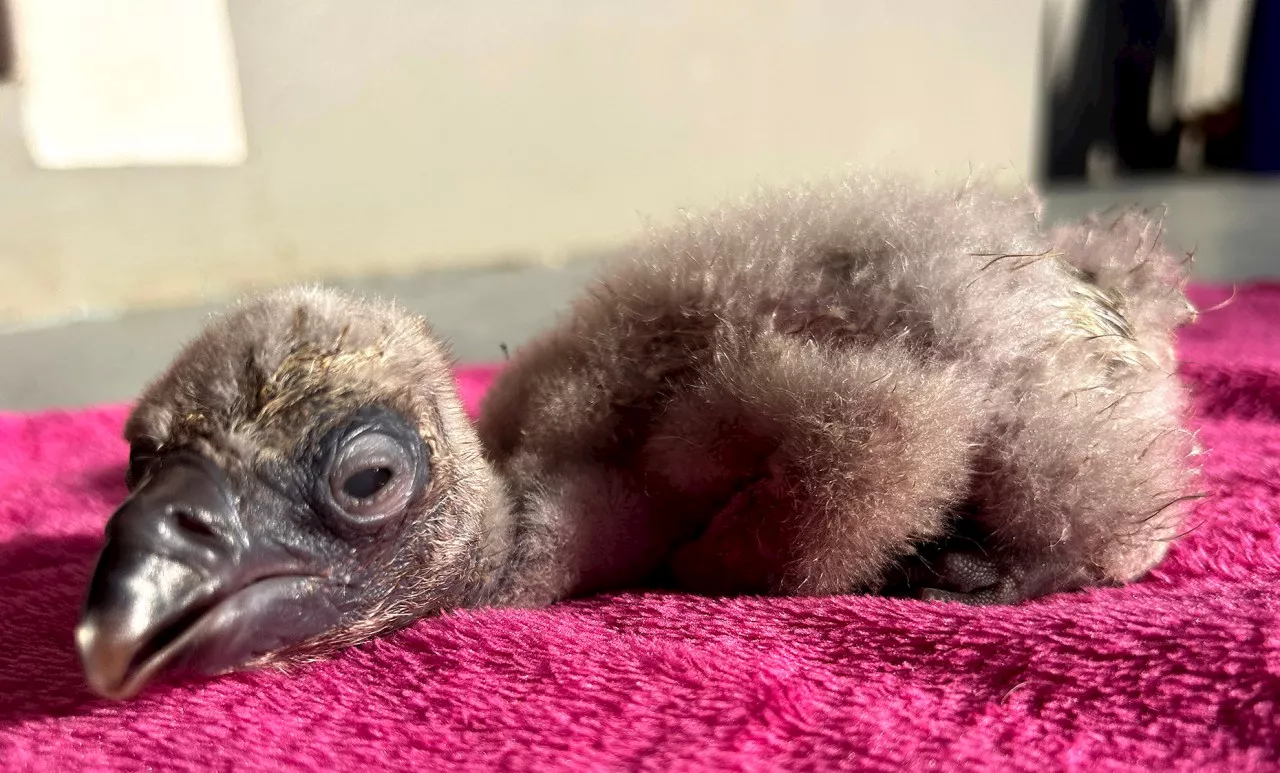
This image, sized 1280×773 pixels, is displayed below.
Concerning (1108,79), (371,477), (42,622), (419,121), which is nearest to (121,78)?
(419,121)

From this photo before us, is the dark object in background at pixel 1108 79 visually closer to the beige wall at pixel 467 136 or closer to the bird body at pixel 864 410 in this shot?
the beige wall at pixel 467 136

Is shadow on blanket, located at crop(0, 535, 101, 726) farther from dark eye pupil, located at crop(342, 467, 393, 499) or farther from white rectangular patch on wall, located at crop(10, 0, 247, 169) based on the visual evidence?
white rectangular patch on wall, located at crop(10, 0, 247, 169)

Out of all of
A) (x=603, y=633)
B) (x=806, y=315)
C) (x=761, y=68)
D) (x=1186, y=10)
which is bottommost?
(x=603, y=633)

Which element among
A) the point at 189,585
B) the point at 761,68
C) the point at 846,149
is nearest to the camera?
the point at 189,585

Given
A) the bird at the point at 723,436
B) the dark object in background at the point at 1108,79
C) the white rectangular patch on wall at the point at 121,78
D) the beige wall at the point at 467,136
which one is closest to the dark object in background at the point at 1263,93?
the dark object in background at the point at 1108,79

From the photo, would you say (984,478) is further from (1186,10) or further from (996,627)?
(1186,10)

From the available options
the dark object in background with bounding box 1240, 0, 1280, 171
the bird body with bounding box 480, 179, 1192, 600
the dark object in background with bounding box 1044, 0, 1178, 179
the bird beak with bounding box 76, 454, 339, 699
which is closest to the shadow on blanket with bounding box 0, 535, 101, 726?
the bird beak with bounding box 76, 454, 339, 699

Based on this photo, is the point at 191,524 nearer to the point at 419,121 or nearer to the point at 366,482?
the point at 366,482

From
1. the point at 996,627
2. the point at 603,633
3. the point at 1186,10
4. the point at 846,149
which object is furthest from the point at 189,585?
the point at 1186,10

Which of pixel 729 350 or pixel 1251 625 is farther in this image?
pixel 729 350
